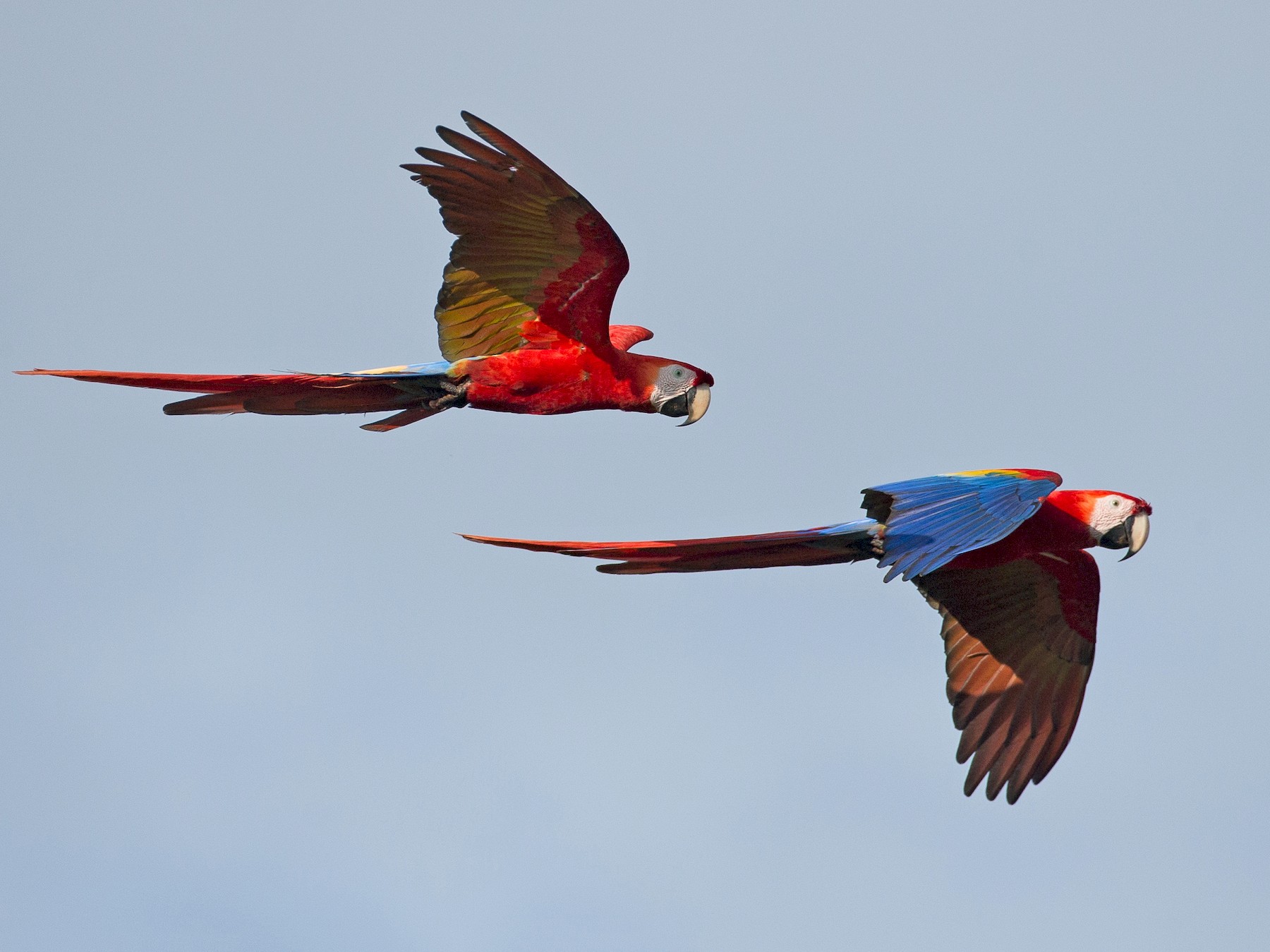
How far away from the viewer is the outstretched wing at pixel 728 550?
28.9 feet

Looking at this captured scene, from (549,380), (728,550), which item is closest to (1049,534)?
(728,550)

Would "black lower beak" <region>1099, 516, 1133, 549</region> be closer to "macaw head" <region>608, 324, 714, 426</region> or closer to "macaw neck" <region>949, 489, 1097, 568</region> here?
"macaw neck" <region>949, 489, 1097, 568</region>

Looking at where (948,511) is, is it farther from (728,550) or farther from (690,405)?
(690,405)

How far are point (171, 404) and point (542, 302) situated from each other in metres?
1.98

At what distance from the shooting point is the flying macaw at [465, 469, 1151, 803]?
867 centimetres

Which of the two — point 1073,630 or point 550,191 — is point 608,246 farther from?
point 1073,630

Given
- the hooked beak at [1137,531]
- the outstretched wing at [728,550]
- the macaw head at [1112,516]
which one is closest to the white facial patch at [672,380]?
the outstretched wing at [728,550]

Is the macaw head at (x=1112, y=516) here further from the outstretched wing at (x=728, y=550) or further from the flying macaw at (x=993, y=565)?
the outstretched wing at (x=728, y=550)

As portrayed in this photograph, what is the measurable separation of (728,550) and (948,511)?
1.07 meters

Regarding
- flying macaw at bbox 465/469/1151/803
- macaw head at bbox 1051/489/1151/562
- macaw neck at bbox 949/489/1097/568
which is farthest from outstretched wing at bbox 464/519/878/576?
macaw head at bbox 1051/489/1151/562

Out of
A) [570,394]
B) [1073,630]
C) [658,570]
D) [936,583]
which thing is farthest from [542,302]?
[1073,630]

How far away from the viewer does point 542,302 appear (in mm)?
9898

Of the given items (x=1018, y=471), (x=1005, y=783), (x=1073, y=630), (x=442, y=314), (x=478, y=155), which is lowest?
(x=1005, y=783)

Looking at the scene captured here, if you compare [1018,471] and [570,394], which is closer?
[1018,471]
